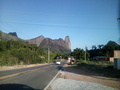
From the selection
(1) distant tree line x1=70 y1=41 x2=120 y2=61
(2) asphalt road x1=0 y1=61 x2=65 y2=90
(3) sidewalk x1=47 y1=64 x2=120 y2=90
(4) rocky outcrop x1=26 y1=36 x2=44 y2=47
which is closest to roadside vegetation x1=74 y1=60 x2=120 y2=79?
(3) sidewalk x1=47 y1=64 x2=120 y2=90

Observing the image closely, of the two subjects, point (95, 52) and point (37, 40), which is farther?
point (37, 40)

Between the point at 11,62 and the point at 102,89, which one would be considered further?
the point at 11,62

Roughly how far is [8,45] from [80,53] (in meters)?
39.3

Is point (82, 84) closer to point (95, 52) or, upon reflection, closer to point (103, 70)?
point (103, 70)

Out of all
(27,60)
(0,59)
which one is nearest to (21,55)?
(27,60)

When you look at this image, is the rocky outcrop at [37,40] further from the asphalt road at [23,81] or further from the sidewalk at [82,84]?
the sidewalk at [82,84]

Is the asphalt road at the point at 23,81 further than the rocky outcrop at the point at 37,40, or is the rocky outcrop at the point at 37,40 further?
the rocky outcrop at the point at 37,40

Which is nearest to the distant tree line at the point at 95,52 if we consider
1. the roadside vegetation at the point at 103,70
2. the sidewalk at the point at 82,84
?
the roadside vegetation at the point at 103,70

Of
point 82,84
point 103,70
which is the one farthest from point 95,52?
point 82,84

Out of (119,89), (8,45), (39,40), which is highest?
(39,40)

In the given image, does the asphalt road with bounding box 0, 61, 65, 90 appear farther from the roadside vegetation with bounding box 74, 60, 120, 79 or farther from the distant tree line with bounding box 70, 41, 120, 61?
the distant tree line with bounding box 70, 41, 120, 61

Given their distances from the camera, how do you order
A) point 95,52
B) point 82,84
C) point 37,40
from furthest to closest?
1. point 37,40
2. point 95,52
3. point 82,84

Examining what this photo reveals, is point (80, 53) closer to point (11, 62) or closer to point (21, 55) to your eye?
point (21, 55)

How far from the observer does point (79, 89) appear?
9820mm
